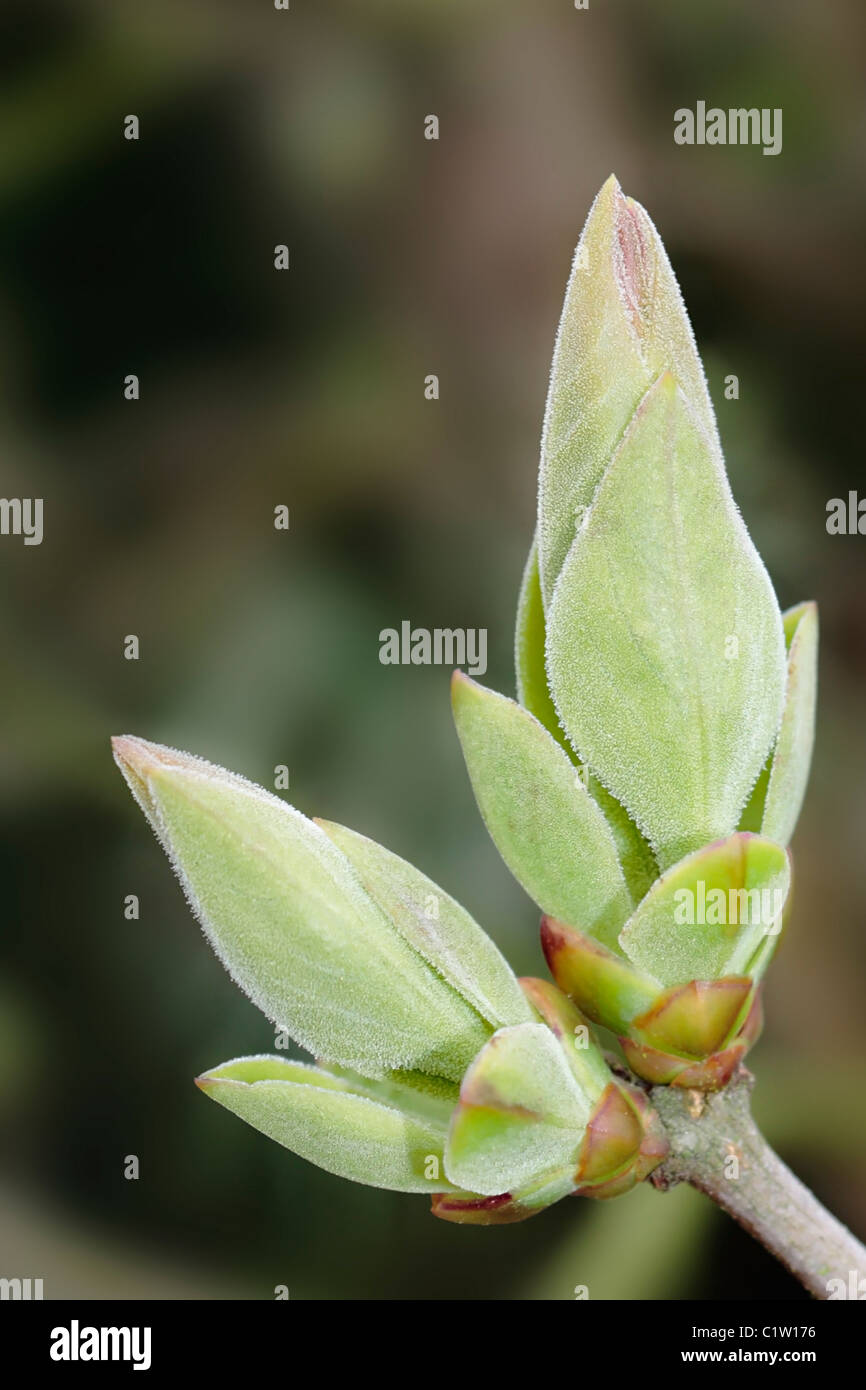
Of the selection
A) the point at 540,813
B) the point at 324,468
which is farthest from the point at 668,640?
the point at 324,468

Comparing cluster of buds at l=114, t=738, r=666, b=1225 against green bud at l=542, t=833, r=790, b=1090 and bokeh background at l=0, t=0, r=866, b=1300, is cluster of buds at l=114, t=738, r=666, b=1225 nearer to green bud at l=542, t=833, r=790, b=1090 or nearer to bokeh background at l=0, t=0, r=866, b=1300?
green bud at l=542, t=833, r=790, b=1090

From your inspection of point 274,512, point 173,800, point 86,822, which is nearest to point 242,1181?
point 86,822

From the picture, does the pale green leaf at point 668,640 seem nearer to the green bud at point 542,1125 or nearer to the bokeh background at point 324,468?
the green bud at point 542,1125

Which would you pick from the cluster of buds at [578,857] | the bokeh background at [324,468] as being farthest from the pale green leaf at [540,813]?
the bokeh background at [324,468]

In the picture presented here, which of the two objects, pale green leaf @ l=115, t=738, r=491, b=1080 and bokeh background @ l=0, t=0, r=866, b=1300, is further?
bokeh background @ l=0, t=0, r=866, b=1300

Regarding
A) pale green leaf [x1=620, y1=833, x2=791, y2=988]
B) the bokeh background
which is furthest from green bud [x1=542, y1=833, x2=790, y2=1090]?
the bokeh background

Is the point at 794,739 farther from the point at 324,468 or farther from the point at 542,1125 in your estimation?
the point at 324,468
